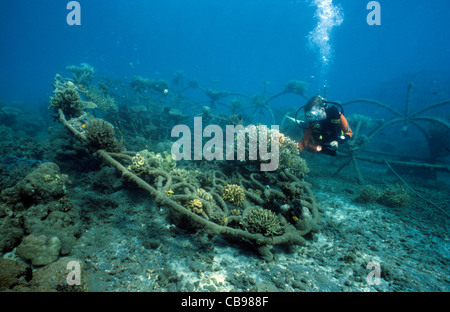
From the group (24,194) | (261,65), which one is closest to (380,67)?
(261,65)

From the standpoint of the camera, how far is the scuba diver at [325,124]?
6.66 metres

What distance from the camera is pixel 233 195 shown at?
5.61 meters

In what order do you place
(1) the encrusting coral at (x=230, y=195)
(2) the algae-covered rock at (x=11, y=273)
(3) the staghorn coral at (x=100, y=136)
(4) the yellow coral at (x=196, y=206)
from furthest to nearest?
(3) the staghorn coral at (x=100, y=136) < (4) the yellow coral at (x=196, y=206) < (1) the encrusting coral at (x=230, y=195) < (2) the algae-covered rock at (x=11, y=273)

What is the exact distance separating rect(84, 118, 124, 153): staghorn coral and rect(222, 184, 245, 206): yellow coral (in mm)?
3603

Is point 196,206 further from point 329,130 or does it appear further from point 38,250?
point 329,130

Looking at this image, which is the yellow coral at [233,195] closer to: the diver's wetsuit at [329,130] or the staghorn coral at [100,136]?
the diver's wetsuit at [329,130]

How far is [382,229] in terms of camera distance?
18.2 ft

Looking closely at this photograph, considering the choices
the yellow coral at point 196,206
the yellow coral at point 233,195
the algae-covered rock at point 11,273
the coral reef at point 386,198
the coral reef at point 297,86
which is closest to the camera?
the algae-covered rock at point 11,273

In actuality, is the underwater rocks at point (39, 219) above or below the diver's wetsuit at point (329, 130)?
below

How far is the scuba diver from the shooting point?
6660 mm

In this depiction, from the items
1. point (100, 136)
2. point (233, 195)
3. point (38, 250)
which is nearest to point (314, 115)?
point (233, 195)

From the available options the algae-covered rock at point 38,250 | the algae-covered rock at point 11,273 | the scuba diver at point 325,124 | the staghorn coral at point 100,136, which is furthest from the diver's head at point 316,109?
the algae-covered rock at point 11,273

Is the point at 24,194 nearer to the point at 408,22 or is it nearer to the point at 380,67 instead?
the point at 408,22

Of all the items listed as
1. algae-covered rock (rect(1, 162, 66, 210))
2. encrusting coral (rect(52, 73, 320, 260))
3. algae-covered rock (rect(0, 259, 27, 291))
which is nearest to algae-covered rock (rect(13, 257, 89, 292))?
algae-covered rock (rect(0, 259, 27, 291))
